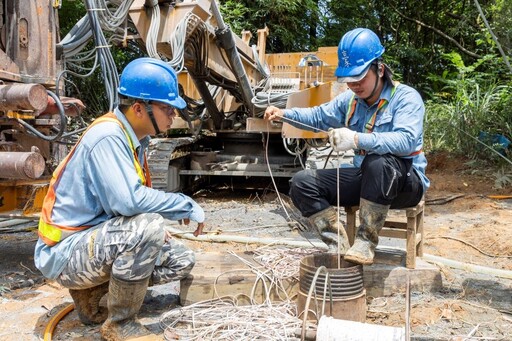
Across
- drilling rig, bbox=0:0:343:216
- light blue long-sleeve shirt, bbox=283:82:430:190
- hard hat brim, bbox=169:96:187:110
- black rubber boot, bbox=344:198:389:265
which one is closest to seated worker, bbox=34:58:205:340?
hard hat brim, bbox=169:96:187:110

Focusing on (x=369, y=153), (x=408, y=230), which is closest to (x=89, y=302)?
(x=369, y=153)

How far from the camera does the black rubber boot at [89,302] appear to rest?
2.89m

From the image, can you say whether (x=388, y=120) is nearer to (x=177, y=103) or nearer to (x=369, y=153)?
(x=369, y=153)

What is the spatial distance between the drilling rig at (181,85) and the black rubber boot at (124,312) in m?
1.04

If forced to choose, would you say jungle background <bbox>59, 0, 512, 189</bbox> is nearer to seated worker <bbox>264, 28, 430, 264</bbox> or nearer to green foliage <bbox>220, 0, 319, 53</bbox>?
green foliage <bbox>220, 0, 319, 53</bbox>

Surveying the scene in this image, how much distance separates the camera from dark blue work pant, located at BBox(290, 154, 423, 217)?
3.08m

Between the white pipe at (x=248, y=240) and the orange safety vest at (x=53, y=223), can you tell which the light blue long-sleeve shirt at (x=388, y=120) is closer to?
the white pipe at (x=248, y=240)

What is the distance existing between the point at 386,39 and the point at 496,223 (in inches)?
487

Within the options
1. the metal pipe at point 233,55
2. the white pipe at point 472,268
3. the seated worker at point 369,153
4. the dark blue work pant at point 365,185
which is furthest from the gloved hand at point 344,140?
the metal pipe at point 233,55

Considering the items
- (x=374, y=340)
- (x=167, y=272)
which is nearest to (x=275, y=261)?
(x=167, y=272)

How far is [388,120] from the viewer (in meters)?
3.25

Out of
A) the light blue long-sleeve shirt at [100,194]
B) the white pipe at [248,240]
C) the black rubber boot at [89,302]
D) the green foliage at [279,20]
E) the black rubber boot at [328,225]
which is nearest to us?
the light blue long-sleeve shirt at [100,194]

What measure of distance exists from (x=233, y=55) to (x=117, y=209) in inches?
144

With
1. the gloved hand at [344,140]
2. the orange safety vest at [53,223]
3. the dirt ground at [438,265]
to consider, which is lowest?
the dirt ground at [438,265]
